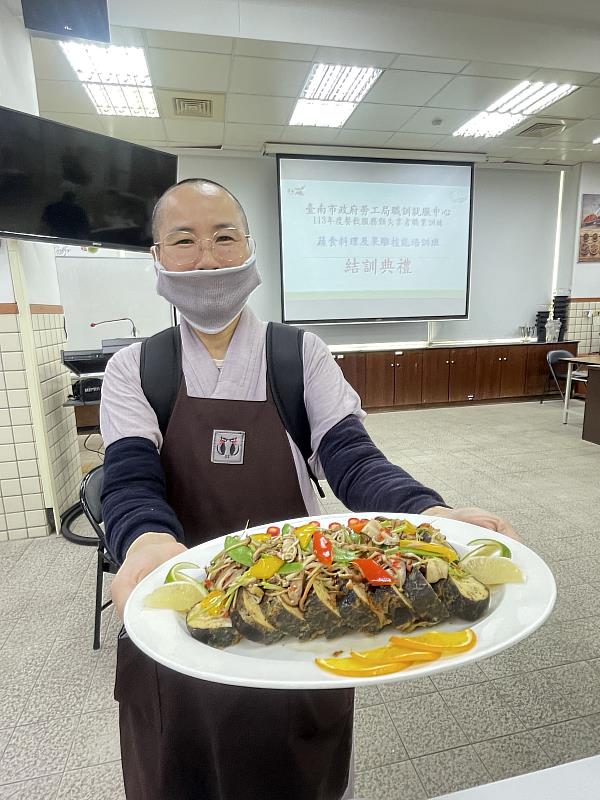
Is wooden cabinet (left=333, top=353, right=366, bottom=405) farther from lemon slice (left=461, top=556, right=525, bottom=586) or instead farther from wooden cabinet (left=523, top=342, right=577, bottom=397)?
lemon slice (left=461, top=556, right=525, bottom=586)

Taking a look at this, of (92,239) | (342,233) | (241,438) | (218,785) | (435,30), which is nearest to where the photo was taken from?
(218,785)

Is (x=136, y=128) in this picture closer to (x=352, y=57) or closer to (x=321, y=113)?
(x=321, y=113)

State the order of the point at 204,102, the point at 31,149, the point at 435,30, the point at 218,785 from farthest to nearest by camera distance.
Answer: the point at 204,102 → the point at 435,30 → the point at 31,149 → the point at 218,785

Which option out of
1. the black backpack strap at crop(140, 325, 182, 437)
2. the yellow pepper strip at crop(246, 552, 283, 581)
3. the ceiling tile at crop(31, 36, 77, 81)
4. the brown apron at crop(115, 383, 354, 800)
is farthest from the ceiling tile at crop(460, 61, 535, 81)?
the brown apron at crop(115, 383, 354, 800)

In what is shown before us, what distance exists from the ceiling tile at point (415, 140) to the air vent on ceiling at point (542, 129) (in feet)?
3.21

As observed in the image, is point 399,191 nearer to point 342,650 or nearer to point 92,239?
point 92,239

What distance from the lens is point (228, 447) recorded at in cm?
111

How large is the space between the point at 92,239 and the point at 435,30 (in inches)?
125

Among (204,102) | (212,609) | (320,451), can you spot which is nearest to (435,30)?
(204,102)

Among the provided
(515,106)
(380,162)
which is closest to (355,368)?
(380,162)

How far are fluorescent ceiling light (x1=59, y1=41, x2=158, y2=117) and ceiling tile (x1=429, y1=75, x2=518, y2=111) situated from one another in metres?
2.72

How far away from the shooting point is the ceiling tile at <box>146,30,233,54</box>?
3.22 m

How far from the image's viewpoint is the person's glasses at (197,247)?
3.60ft

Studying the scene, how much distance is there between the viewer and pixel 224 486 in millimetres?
1116
